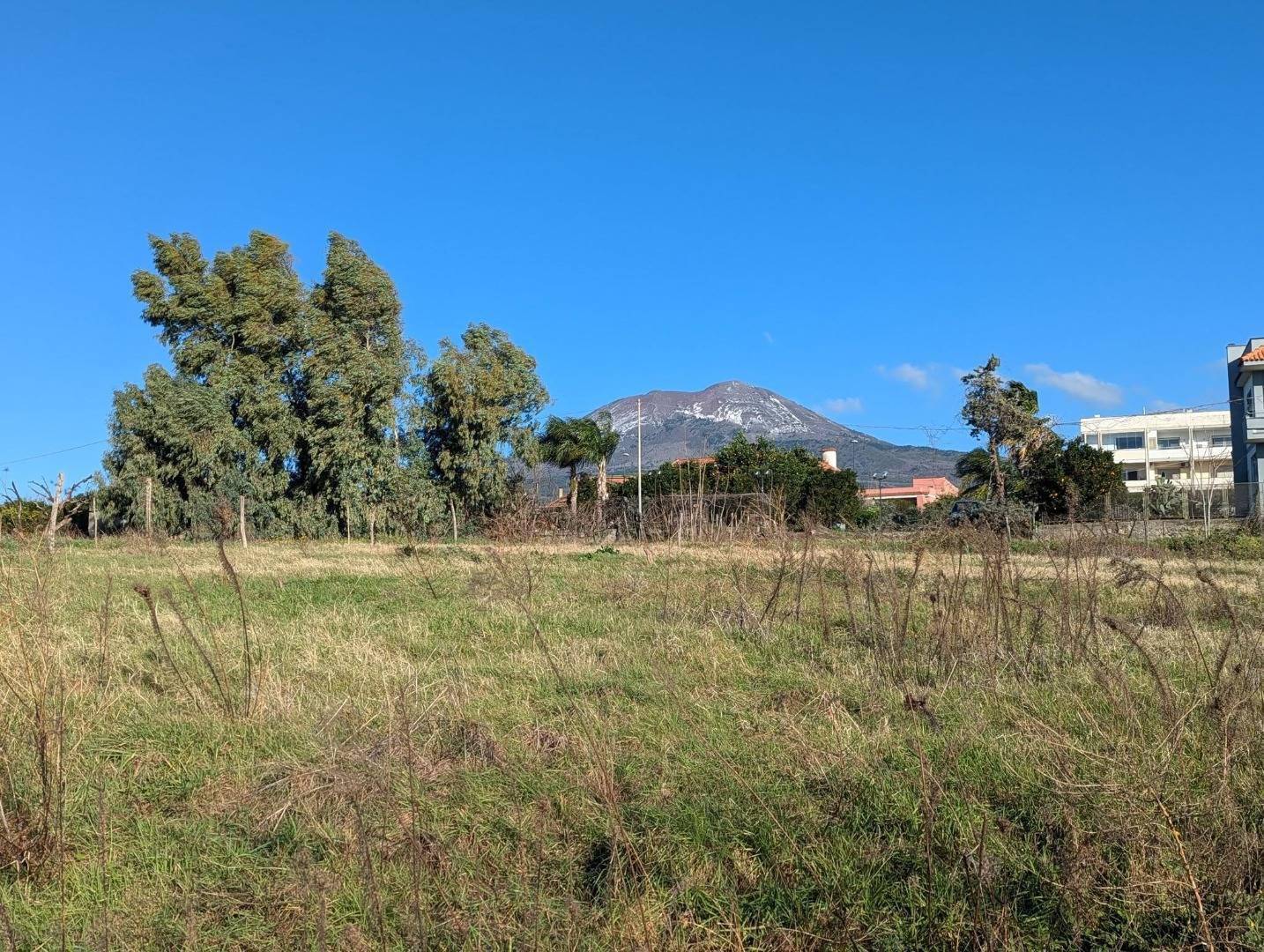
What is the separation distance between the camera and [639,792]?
155 inches

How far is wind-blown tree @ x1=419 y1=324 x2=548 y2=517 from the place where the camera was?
3419 centimetres

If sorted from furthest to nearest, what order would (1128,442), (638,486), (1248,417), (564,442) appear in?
1. (1128,442)
2. (564,442)
3. (1248,417)
4. (638,486)

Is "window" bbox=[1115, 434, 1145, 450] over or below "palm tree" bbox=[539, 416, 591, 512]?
over

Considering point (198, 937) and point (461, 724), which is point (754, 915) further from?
point (461, 724)

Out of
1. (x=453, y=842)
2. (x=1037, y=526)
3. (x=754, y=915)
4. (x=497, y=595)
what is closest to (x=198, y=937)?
(x=453, y=842)

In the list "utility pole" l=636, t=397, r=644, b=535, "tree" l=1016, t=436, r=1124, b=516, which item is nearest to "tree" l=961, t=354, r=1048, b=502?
"tree" l=1016, t=436, r=1124, b=516

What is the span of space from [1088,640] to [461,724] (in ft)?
14.5

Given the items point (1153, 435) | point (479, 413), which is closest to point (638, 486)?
point (479, 413)

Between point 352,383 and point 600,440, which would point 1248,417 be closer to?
point 600,440

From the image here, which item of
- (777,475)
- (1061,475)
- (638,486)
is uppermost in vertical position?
(777,475)

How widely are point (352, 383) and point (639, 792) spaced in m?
31.1

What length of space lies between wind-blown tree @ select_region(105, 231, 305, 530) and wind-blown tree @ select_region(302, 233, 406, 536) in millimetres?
929

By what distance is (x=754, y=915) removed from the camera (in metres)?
3.06

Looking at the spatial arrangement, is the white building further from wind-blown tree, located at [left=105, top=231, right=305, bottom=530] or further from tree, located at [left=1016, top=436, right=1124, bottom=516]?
wind-blown tree, located at [left=105, top=231, right=305, bottom=530]
